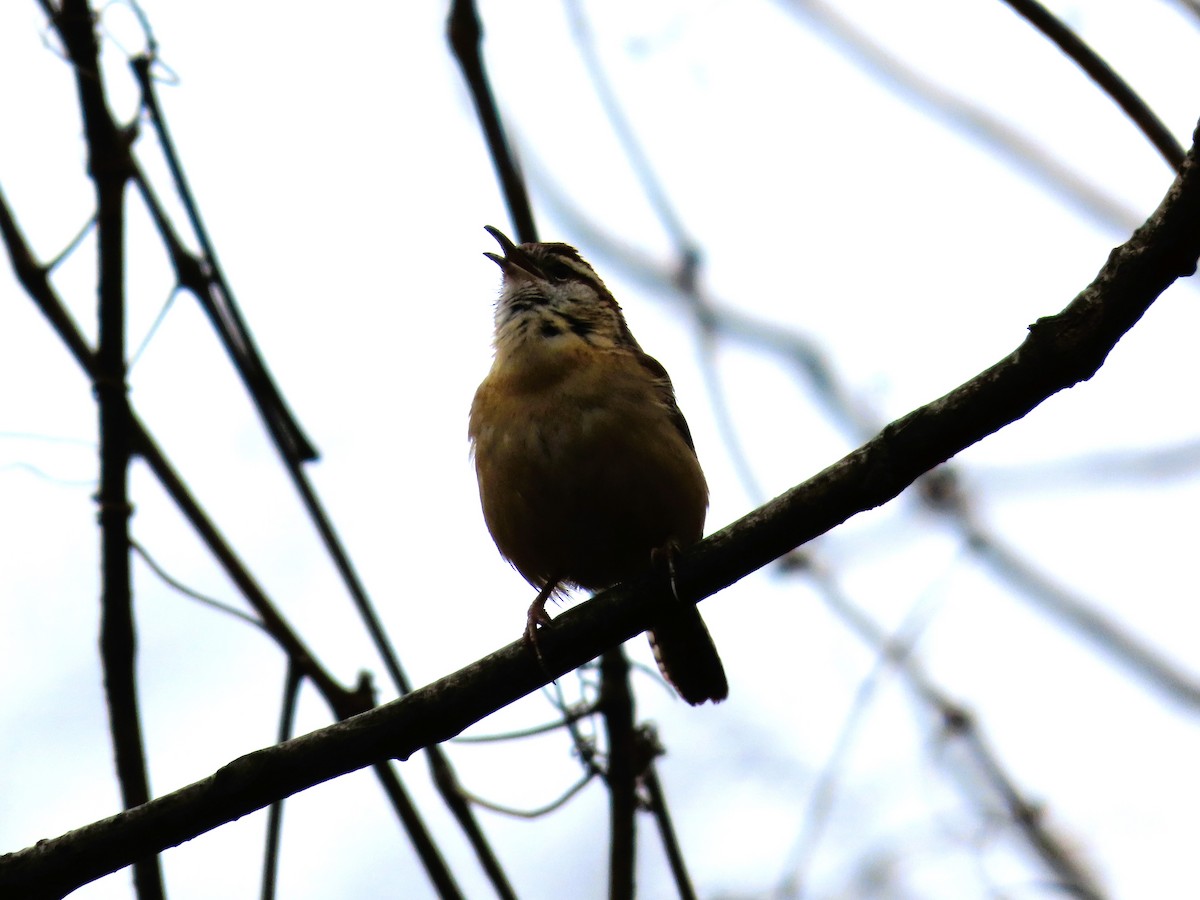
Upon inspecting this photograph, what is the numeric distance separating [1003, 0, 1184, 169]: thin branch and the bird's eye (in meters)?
2.44

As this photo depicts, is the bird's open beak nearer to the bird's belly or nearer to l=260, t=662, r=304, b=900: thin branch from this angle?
the bird's belly

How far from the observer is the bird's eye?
5.40 m

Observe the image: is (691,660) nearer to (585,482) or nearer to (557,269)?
(585,482)

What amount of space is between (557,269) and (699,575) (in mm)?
2539

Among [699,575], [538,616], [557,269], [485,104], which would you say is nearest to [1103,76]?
[699,575]

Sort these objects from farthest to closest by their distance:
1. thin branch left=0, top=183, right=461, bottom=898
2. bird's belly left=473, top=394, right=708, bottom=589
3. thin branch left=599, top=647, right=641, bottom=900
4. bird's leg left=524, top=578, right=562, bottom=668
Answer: bird's belly left=473, top=394, right=708, bottom=589 → thin branch left=599, top=647, right=641, bottom=900 → thin branch left=0, top=183, right=461, bottom=898 → bird's leg left=524, top=578, right=562, bottom=668

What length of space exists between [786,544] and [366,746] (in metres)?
1.14

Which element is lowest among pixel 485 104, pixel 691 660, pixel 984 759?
pixel 984 759

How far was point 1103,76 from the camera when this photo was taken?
333 cm

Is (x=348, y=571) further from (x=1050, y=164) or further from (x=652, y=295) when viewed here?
(x=1050, y=164)

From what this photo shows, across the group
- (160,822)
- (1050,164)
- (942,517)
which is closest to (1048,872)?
(942,517)

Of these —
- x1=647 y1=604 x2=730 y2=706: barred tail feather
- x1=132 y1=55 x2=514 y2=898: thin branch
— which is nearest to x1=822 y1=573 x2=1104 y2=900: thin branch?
x1=647 y1=604 x2=730 y2=706: barred tail feather

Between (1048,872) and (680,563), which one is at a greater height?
(680,563)

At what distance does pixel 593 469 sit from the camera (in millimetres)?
4258
